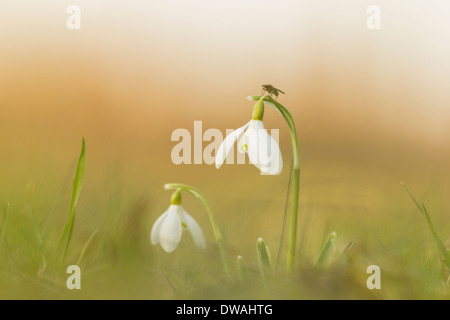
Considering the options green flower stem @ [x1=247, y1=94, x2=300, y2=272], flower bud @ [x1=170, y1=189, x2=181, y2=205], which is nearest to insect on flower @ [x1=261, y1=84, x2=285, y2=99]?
green flower stem @ [x1=247, y1=94, x2=300, y2=272]

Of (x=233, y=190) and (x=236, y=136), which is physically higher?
(x=236, y=136)

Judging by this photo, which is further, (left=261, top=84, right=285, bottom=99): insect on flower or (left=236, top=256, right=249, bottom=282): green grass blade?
(left=261, top=84, right=285, bottom=99): insect on flower

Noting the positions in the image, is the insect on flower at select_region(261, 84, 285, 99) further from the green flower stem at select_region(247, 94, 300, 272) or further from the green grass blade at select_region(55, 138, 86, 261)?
the green grass blade at select_region(55, 138, 86, 261)

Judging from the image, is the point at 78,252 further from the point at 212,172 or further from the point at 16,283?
the point at 212,172

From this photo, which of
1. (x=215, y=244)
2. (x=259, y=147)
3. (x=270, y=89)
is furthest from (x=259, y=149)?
(x=215, y=244)

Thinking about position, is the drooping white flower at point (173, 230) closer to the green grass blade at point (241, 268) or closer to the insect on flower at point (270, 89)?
the green grass blade at point (241, 268)
